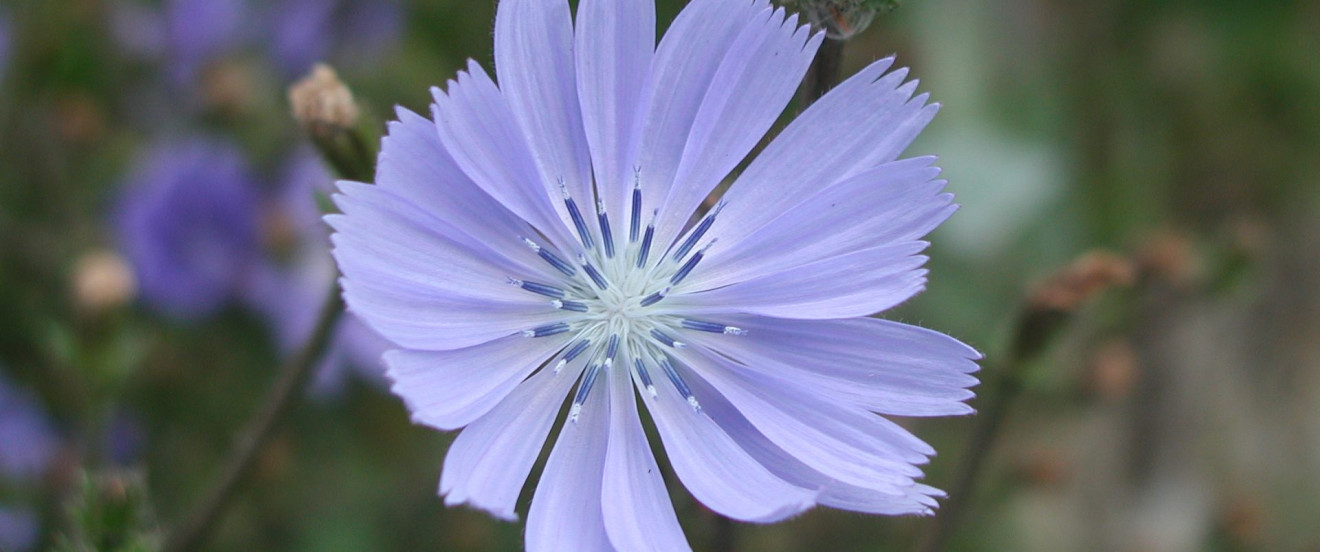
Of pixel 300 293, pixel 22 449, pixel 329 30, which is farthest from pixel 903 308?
pixel 22 449

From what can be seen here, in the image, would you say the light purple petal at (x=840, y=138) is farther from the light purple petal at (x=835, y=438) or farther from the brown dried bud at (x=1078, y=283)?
the brown dried bud at (x=1078, y=283)

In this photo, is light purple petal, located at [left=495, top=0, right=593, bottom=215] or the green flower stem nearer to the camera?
light purple petal, located at [left=495, top=0, right=593, bottom=215]

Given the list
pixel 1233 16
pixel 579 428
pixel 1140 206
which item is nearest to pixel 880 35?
pixel 1140 206

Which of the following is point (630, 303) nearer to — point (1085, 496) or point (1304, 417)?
point (1085, 496)

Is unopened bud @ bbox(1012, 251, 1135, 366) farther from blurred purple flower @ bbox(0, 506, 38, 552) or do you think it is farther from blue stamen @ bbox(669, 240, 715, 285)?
blurred purple flower @ bbox(0, 506, 38, 552)

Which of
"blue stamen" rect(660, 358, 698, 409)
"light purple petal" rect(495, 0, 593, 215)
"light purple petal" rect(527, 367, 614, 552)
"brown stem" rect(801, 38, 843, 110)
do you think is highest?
"brown stem" rect(801, 38, 843, 110)

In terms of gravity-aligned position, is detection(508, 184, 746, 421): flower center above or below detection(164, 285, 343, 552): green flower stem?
above

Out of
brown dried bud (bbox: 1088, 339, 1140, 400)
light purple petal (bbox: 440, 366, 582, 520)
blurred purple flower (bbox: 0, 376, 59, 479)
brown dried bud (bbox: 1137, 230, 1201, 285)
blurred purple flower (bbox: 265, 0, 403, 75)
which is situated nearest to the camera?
light purple petal (bbox: 440, 366, 582, 520)

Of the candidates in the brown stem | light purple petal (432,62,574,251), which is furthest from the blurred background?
the brown stem
